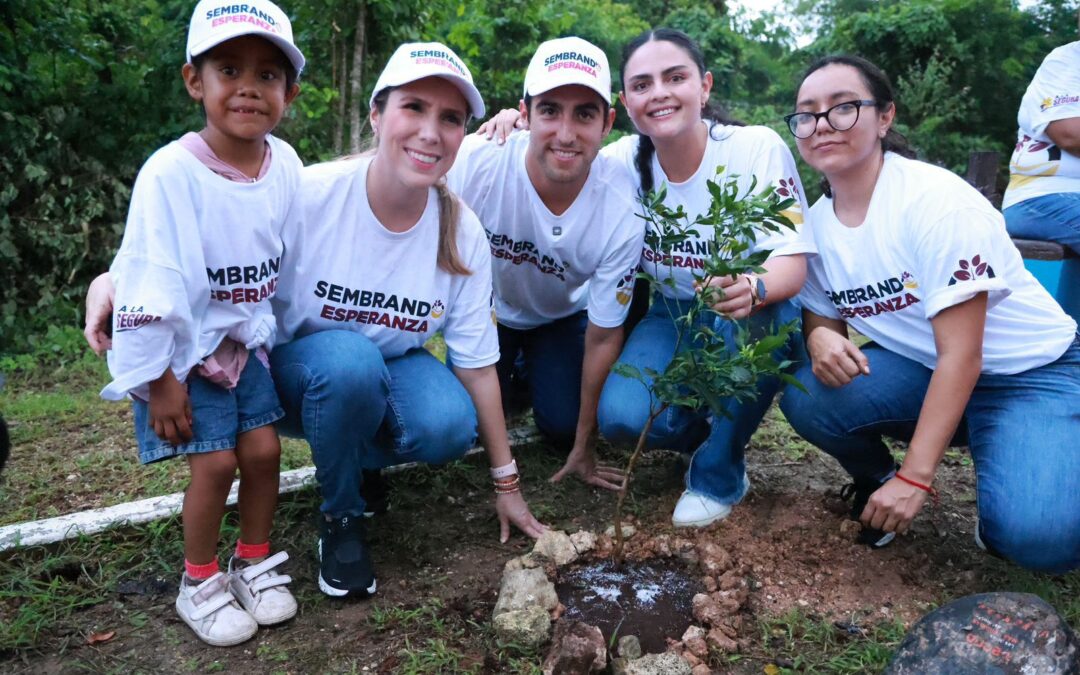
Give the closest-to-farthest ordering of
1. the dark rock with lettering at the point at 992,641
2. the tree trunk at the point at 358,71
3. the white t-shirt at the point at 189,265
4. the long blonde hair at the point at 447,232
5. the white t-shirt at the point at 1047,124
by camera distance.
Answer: the dark rock with lettering at the point at 992,641 < the white t-shirt at the point at 189,265 < the long blonde hair at the point at 447,232 < the white t-shirt at the point at 1047,124 < the tree trunk at the point at 358,71

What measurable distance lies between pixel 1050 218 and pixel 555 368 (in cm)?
231

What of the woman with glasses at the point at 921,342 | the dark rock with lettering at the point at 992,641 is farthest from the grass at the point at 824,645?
the woman with glasses at the point at 921,342

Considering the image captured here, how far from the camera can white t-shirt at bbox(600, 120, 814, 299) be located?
2.75 metres

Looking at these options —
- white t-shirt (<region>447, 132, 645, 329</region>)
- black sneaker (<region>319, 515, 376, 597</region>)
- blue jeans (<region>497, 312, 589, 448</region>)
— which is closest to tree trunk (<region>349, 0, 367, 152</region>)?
blue jeans (<region>497, 312, 589, 448</region>)

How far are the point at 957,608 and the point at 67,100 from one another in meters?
5.87

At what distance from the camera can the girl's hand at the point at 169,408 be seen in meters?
2.13

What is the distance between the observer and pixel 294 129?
6.36m

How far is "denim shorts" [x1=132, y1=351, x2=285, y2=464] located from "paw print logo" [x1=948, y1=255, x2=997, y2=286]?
6.44ft

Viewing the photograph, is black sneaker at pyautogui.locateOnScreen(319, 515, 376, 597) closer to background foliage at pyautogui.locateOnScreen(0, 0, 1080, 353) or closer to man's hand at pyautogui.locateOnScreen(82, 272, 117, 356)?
man's hand at pyautogui.locateOnScreen(82, 272, 117, 356)

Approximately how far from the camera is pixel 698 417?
10.3ft

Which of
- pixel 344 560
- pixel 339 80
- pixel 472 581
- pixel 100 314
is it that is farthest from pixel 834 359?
Result: pixel 339 80

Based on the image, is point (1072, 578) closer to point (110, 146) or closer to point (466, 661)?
point (466, 661)

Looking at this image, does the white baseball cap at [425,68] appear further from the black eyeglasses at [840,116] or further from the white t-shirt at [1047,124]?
the white t-shirt at [1047,124]

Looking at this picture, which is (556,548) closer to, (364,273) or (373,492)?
(373,492)
